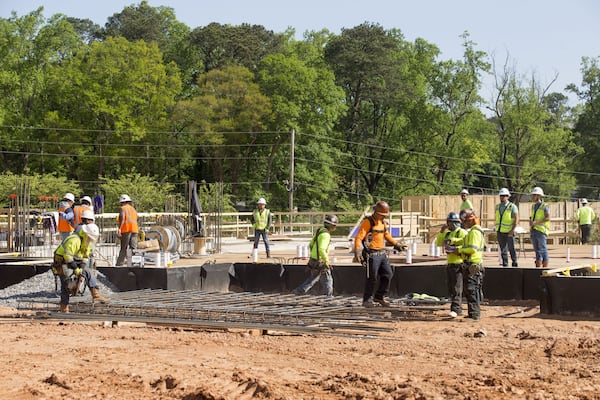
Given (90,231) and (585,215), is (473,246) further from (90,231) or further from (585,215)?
(585,215)

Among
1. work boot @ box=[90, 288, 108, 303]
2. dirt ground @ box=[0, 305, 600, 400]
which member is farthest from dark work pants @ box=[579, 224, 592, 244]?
work boot @ box=[90, 288, 108, 303]

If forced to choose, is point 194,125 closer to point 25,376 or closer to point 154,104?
point 154,104

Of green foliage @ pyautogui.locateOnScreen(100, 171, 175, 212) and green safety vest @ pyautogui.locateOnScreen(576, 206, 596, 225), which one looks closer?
green safety vest @ pyautogui.locateOnScreen(576, 206, 596, 225)

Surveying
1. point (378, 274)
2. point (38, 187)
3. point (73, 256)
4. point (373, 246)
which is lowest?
point (378, 274)

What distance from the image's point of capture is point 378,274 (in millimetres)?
15492

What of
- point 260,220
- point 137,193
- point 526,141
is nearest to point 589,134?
point 526,141

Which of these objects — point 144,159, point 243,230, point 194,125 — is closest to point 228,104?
point 194,125

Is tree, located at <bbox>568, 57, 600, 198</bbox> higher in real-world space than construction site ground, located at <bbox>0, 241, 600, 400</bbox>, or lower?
higher

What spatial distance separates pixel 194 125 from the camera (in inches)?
2378

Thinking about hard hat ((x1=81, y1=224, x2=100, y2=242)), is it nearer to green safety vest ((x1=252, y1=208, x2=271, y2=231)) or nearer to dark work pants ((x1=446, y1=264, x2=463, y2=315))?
dark work pants ((x1=446, y1=264, x2=463, y2=315))

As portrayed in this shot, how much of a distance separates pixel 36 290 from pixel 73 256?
3860mm

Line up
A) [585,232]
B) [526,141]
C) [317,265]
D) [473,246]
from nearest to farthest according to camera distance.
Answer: [473,246] → [317,265] → [585,232] → [526,141]

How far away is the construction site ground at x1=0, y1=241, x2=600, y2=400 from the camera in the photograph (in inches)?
367

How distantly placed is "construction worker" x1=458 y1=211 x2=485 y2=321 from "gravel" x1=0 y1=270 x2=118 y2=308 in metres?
7.20
